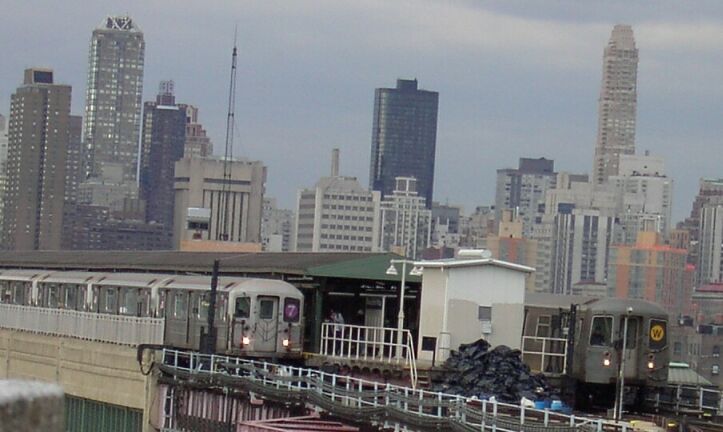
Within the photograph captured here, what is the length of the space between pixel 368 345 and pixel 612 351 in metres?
6.99

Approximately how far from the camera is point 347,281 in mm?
44469

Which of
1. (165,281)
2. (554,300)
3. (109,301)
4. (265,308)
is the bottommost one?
(109,301)

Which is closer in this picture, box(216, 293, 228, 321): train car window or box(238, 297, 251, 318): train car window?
box(238, 297, 251, 318): train car window

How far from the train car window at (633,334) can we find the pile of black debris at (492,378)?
11.3 ft

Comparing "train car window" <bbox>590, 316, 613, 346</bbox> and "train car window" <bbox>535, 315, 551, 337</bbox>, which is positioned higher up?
"train car window" <bbox>590, 316, 613, 346</bbox>

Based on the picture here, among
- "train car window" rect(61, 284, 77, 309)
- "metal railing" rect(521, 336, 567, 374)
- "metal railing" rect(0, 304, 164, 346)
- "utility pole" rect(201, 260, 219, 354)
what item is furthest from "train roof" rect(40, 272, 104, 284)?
"metal railing" rect(521, 336, 567, 374)

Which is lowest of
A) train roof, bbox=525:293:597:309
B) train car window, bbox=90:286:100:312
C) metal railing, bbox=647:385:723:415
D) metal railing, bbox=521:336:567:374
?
metal railing, bbox=647:385:723:415

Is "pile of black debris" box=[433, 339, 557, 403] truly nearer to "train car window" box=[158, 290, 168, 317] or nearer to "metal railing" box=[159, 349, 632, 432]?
"metal railing" box=[159, 349, 632, 432]

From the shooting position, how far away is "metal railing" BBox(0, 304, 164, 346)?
4266 cm

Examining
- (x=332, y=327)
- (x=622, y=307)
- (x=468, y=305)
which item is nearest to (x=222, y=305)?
(x=332, y=327)

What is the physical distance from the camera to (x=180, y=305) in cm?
4222

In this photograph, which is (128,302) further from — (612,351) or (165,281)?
(612,351)

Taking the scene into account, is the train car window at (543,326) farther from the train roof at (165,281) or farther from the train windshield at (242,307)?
the train windshield at (242,307)

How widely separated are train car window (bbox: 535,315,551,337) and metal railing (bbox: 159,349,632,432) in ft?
32.1
